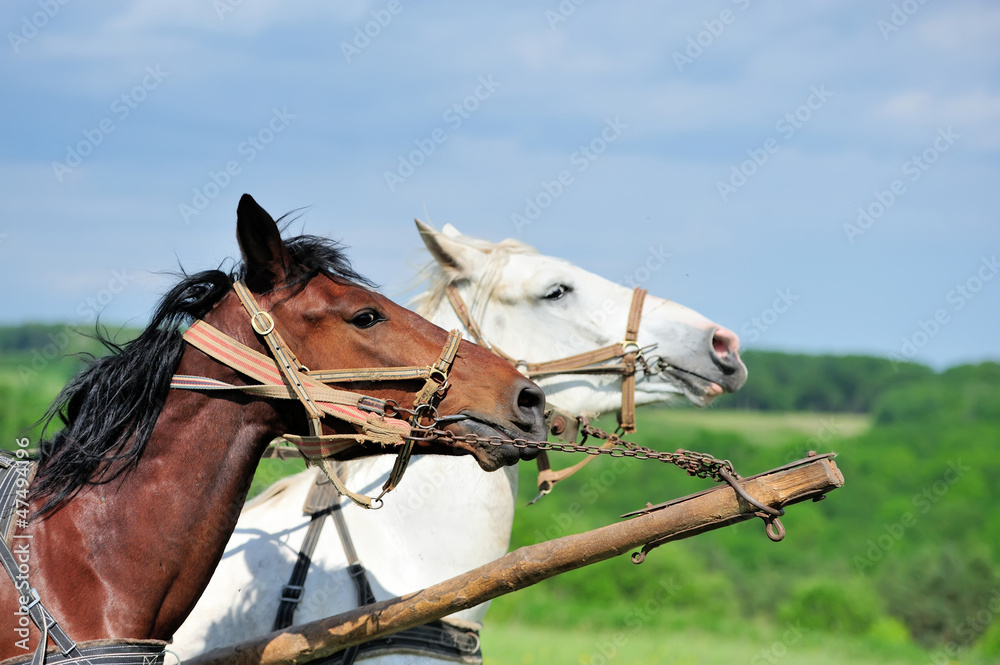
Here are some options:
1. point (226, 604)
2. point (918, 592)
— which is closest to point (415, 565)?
point (226, 604)

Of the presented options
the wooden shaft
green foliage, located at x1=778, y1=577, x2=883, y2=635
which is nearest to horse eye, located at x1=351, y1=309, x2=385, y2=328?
the wooden shaft

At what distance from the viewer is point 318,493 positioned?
400cm

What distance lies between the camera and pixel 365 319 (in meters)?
3.03

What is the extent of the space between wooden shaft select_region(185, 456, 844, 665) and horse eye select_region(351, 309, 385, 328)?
3.00 feet

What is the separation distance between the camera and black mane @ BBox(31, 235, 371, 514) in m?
2.78

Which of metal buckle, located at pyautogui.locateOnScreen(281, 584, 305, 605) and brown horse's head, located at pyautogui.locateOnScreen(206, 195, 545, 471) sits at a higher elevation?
brown horse's head, located at pyautogui.locateOnScreen(206, 195, 545, 471)

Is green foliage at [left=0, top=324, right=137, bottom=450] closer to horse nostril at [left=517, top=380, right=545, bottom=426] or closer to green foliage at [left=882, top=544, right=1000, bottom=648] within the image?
horse nostril at [left=517, top=380, right=545, bottom=426]

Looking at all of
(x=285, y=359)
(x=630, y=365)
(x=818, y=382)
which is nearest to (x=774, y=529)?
(x=285, y=359)

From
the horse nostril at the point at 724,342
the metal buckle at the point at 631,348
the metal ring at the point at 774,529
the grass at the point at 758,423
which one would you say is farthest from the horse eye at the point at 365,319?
the grass at the point at 758,423

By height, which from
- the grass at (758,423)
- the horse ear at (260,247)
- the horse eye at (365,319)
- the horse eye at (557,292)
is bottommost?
the horse eye at (365,319)

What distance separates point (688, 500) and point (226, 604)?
2.10 meters

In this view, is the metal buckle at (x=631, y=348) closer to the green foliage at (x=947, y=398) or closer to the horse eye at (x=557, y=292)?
the horse eye at (x=557, y=292)

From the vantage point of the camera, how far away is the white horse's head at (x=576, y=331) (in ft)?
15.0

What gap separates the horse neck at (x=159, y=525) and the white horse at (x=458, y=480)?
1.01 m
